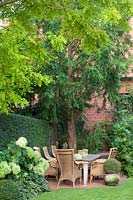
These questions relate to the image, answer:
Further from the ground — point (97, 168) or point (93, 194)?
point (97, 168)

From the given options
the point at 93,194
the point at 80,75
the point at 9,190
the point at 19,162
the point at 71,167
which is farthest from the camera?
the point at 80,75

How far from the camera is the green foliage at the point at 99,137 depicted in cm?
1551

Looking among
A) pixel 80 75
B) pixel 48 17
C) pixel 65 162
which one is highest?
pixel 48 17

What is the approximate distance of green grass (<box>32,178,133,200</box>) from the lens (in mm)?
8924

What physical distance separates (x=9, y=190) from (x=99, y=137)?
8.24 metres

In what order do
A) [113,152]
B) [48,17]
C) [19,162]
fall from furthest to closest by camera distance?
[113,152] → [19,162] → [48,17]

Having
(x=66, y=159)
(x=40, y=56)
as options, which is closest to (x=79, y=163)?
(x=66, y=159)

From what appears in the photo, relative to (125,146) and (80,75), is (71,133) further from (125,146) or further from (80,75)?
(125,146)

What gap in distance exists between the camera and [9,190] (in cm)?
793

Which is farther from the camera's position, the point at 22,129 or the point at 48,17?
the point at 22,129

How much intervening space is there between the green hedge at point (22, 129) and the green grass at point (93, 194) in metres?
1.86

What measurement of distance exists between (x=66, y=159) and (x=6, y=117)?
2083 mm

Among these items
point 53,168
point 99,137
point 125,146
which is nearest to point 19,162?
point 53,168

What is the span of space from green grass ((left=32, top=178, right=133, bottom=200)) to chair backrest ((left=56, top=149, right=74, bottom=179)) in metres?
0.83
